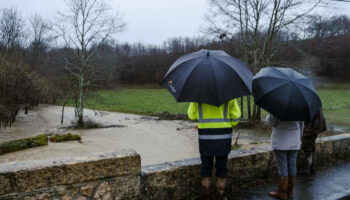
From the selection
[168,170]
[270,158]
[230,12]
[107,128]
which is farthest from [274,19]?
[168,170]

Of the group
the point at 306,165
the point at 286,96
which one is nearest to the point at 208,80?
the point at 286,96

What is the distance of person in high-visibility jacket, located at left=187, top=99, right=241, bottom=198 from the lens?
3461 mm

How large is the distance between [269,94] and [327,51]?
72.2 m

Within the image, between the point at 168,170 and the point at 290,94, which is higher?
the point at 290,94

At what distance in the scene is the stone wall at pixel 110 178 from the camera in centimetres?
259

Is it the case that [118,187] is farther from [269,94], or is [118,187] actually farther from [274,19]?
[274,19]

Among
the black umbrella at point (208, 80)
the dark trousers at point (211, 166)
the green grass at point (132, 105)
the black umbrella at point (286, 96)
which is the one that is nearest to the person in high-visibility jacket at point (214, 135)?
the dark trousers at point (211, 166)

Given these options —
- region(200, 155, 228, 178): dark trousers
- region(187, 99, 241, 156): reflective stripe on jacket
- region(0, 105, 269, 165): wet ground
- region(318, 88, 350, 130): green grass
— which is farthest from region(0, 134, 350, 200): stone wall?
region(318, 88, 350, 130): green grass

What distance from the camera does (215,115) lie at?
3521mm

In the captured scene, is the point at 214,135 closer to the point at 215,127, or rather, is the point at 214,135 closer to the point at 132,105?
the point at 215,127

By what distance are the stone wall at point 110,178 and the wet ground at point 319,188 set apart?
21 centimetres

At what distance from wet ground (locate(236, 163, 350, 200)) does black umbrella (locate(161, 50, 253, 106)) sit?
1461 mm

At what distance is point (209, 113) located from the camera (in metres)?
3.54

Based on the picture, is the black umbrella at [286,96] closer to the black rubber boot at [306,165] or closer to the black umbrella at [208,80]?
the black umbrella at [208,80]
